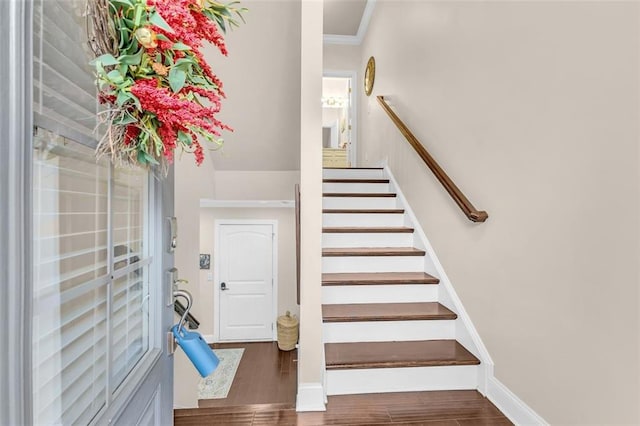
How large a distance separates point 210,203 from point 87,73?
3.81 m

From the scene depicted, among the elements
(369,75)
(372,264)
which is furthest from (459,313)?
(369,75)

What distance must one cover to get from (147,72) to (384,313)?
73.9 inches

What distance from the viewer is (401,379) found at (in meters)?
1.85

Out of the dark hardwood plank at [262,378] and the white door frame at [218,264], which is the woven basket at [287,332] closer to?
the dark hardwood plank at [262,378]

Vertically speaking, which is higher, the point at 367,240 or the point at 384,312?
the point at 367,240

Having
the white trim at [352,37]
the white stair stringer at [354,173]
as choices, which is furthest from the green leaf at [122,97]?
the white trim at [352,37]

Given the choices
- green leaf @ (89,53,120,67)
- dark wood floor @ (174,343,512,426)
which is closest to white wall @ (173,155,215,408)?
dark wood floor @ (174,343,512,426)

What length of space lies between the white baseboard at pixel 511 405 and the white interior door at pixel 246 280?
3.58m

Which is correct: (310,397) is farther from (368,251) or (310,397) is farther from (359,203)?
(359,203)

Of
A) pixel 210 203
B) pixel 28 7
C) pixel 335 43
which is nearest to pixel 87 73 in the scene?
pixel 28 7

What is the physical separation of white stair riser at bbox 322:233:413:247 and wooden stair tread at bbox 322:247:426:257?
0.05 meters

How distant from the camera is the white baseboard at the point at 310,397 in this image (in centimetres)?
176

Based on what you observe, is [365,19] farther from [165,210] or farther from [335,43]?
[165,210]

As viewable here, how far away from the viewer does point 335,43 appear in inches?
218
